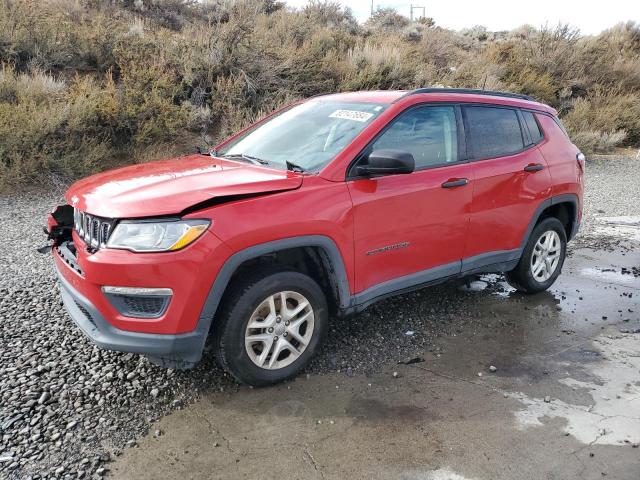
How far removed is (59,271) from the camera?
3.57m

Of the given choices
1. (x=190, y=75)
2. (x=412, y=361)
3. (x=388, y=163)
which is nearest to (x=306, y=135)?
(x=388, y=163)

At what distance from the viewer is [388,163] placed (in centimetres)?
348

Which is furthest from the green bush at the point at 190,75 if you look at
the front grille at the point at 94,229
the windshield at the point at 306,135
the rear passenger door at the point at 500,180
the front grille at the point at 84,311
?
the rear passenger door at the point at 500,180

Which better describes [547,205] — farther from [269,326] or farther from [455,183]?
[269,326]

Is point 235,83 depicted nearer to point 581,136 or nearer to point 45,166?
point 45,166

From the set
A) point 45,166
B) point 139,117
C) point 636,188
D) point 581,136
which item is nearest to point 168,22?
point 139,117

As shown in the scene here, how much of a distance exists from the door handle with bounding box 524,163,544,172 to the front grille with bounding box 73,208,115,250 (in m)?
3.46

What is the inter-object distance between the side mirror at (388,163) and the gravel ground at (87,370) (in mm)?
1361

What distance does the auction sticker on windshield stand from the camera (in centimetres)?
392

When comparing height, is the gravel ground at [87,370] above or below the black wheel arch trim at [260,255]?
below

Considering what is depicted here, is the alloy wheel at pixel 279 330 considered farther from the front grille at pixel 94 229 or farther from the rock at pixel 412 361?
the front grille at pixel 94 229

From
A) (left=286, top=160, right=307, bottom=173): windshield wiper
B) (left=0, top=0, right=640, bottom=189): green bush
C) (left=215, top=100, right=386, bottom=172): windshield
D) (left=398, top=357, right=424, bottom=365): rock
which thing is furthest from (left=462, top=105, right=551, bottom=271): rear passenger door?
(left=0, top=0, right=640, bottom=189): green bush

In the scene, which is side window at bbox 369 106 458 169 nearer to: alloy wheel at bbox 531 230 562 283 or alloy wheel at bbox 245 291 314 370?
alloy wheel at bbox 245 291 314 370

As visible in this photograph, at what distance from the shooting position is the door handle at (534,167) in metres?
4.74
